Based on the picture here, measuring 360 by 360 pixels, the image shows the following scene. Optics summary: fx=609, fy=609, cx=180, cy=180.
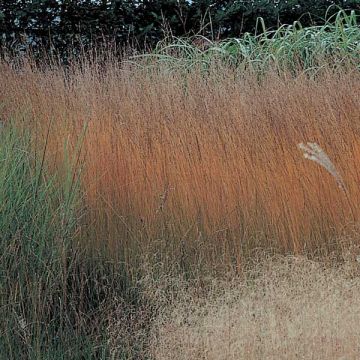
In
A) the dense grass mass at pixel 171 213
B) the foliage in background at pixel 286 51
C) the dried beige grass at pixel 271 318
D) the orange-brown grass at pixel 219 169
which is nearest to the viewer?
the dried beige grass at pixel 271 318

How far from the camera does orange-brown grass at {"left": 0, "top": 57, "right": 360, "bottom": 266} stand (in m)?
2.87

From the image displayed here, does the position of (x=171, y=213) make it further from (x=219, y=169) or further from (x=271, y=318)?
(x=271, y=318)

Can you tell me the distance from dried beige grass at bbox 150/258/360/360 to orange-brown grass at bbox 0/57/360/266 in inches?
12.7

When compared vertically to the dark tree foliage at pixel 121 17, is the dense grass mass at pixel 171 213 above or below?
below

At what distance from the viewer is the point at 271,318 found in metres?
2.16

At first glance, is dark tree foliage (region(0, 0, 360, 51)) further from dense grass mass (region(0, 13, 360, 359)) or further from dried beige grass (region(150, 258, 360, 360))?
dried beige grass (region(150, 258, 360, 360))

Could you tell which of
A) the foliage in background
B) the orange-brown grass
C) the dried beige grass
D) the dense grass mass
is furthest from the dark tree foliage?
the dried beige grass

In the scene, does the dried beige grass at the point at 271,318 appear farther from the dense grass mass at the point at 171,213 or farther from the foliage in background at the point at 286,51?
the foliage in background at the point at 286,51

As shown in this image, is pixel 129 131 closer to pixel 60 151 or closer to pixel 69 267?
pixel 60 151

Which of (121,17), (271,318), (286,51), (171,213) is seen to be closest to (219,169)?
(171,213)

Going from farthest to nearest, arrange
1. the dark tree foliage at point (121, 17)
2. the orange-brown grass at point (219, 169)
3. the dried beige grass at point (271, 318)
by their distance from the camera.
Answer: the dark tree foliage at point (121, 17) → the orange-brown grass at point (219, 169) → the dried beige grass at point (271, 318)

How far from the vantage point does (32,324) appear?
2.41 metres

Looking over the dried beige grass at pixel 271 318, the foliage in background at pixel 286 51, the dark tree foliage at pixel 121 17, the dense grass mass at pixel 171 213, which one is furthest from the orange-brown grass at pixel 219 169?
the dark tree foliage at pixel 121 17

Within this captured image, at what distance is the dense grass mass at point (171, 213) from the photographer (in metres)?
2.39
